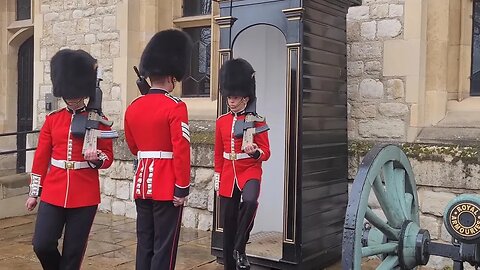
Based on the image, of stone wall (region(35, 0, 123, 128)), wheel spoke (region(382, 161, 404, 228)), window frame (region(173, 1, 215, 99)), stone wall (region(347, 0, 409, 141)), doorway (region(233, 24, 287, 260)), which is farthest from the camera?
stone wall (region(35, 0, 123, 128))

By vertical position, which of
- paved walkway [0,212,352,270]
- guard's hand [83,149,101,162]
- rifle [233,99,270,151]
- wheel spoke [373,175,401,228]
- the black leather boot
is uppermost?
rifle [233,99,270,151]

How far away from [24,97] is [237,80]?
5306mm

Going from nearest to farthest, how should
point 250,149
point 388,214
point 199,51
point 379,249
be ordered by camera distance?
point 379,249 < point 388,214 < point 250,149 < point 199,51

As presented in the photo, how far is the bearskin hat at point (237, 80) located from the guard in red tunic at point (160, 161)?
0.73 meters

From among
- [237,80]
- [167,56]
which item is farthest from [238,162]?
[167,56]

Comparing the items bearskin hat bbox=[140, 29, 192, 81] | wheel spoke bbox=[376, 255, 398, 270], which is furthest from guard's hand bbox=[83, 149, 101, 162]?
wheel spoke bbox=[376, 255, 398, 270]

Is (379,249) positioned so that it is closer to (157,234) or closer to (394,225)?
(394,225)

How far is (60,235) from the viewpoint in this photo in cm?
338

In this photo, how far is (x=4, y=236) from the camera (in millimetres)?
5625

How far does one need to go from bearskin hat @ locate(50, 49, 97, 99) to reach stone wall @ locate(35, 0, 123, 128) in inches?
124

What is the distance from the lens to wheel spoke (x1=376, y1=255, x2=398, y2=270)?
245 centimetres

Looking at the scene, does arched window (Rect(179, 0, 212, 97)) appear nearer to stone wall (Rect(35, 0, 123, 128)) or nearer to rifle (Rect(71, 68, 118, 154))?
stone wall (Rect(35, 0, 123, 128))

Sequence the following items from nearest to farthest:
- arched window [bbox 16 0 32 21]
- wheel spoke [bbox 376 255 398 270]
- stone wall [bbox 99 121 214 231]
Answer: wheel spoke [bbox 376 255 398 270] < stone wall [bbox 99 121 214 231] < arched window [bbox 16 0 32 21]

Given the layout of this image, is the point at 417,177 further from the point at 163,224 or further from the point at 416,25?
the point at 163,224
